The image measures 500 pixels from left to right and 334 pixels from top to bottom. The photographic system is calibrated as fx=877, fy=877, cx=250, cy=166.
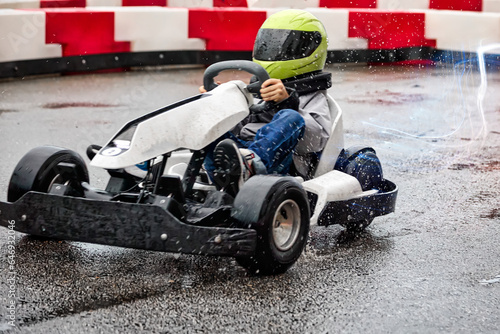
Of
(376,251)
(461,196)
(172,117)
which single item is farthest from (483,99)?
(172,117)

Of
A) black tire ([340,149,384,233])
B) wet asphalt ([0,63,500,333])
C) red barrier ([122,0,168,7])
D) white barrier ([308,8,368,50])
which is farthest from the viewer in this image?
red barrier ([122,0,168,7])

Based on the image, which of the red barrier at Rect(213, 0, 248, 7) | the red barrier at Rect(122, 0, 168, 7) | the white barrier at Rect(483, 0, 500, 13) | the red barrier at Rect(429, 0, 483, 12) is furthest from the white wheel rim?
the white barrier at Rect(483, 0, 500, 13)

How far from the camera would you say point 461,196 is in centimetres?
528

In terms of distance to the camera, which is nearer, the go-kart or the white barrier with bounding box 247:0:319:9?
the go-kart

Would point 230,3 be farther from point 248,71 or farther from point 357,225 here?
A: point 248,71

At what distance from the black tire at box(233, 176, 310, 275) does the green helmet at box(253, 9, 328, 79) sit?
3.07 feet

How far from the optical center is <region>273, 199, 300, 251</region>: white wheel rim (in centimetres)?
360

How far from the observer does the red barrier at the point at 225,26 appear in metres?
11.2

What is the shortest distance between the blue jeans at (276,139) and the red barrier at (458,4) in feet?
33.6

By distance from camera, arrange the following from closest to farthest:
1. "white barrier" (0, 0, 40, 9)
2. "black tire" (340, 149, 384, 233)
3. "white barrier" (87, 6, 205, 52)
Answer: "black tire" (340, 149, 384, 233) → "white barrier" (87, 6, 205, 52) → "white barrier" (0, 0, 40, 9)

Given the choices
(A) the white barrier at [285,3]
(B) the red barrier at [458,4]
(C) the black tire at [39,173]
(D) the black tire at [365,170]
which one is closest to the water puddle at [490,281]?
(D) the black tire at [365,170]

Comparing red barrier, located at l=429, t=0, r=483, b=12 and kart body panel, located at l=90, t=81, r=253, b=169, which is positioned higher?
red barrier, located at l=429, t=0, r=483, b=12

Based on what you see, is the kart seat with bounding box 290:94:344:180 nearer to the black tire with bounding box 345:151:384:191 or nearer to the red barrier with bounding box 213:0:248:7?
the black tire with bounding box 345:151:384:191

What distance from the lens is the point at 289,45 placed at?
4.36m
